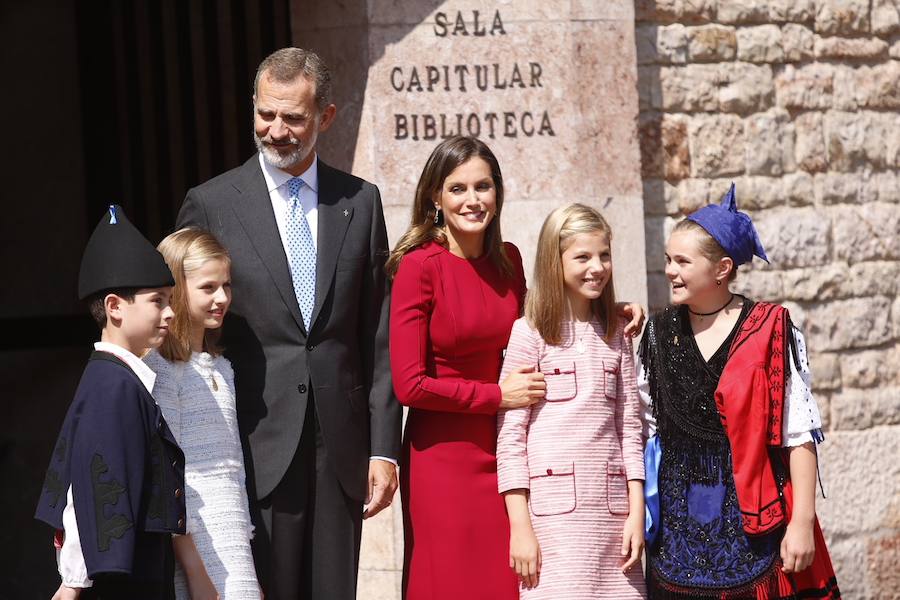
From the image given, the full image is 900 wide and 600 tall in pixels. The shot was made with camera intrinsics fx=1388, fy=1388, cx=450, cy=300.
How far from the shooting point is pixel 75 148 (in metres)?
7.76

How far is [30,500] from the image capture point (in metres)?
7.35

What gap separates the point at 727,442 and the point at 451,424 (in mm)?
758

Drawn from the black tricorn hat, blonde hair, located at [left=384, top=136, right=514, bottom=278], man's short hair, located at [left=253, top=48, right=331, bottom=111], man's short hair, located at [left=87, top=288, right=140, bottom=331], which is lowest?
man's short hair, located at [left=87, top=288, right=140, bottom=331]

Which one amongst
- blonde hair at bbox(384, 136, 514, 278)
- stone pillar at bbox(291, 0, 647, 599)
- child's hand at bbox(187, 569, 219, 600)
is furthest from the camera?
stone pillar at bbox(291, 0, 647, 599)

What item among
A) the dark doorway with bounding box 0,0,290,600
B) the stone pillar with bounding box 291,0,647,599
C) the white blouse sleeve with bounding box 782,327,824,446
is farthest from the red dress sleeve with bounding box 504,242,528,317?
the dark doorway with bounding box 0,0,290,600

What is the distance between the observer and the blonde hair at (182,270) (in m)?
3.62

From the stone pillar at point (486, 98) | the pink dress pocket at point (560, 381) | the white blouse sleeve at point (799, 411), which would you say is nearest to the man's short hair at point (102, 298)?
the pink dress pocket at point (560, 381)

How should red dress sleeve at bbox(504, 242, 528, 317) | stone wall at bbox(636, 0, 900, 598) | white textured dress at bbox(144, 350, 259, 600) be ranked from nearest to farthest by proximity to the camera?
white textured dress at bbox(144, 350, 259, 600) → red dress sleeve at bbox(504, 242, 528, 317) → stone wall at bbox(636, 0, 900, 598)

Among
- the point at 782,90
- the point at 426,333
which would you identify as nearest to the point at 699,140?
the point at 782,90

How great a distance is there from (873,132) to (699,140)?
956 millimetres

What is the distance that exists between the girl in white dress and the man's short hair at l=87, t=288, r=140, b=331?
247 mm

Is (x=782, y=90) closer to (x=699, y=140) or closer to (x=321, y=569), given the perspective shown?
(x=699, y=140)

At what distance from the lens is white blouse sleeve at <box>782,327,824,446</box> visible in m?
3.69

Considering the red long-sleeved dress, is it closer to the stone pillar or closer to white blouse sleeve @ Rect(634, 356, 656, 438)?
white blouse sleeve @ Rect(634, 356, 656, 438)
